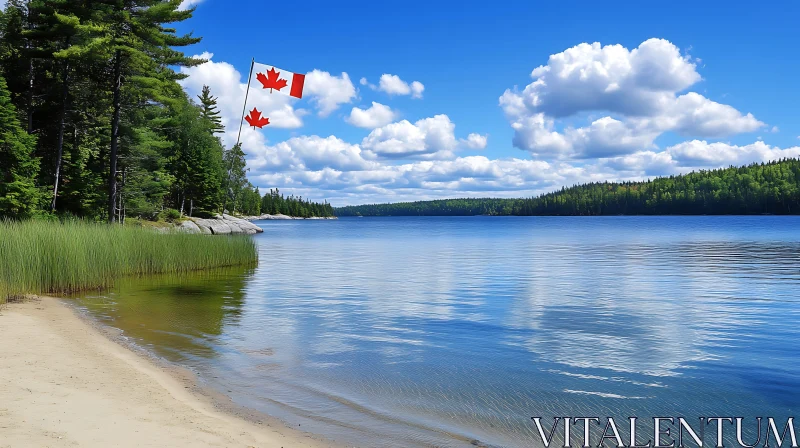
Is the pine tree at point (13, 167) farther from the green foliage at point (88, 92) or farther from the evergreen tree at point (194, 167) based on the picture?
the evergreen tree at point (194, 167)

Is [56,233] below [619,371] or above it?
above

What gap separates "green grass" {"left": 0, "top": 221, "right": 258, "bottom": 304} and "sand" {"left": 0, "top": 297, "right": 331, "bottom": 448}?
5555 mm

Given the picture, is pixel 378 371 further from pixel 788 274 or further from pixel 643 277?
pixel 788 274

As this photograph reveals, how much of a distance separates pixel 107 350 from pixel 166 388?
2.84 m

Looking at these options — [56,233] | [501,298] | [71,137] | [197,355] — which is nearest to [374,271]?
[501,298]

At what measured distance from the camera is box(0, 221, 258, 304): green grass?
1440 centimetres

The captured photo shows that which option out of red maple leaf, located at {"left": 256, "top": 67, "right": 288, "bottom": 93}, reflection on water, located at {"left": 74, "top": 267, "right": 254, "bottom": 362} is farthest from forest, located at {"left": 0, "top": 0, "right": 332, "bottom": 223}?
reflection on water, located at {"left": 74, "top": 267, "right": 254, "bottom": 362}

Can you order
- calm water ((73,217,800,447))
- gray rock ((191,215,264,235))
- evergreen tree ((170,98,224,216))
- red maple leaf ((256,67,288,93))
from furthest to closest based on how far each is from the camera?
evergreen tree ((170,98,224,216)) < gray rock ((191,215,264,235)) < red maple leaf ((256,67,288,93)) < calm water ((73,217,800,447))

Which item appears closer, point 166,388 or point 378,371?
point 166,388

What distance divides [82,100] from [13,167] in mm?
6399

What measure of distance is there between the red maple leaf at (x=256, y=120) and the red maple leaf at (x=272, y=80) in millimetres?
1603

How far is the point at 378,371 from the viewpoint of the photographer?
29.9 ft

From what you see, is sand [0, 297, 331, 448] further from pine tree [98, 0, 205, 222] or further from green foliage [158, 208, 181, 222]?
green foliage [158, 208, 181, 222]

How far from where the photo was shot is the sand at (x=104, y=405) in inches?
208
